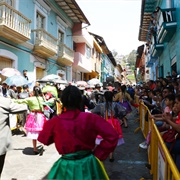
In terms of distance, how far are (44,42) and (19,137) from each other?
6.62 metres

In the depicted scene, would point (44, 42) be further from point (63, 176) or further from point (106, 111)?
point (63, 176)

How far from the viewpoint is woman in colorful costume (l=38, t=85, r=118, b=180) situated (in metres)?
2.05

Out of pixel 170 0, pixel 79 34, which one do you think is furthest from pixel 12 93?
pixel 79 34

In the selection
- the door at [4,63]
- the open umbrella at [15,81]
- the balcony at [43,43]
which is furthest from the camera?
the balcony at [43,43]

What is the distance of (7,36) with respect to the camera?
978 cm

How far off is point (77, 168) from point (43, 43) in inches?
438

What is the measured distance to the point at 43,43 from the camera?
1240 centimetres

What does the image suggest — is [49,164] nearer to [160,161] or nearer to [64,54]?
[160,161]

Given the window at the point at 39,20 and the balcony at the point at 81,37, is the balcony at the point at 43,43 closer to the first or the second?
the window at the point at 39,20

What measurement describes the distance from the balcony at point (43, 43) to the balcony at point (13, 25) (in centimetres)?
128

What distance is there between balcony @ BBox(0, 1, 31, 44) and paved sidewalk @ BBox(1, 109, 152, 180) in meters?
5.10

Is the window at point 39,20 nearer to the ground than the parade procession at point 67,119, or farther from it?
farther from it

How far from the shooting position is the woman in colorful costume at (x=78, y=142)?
6.73 feet

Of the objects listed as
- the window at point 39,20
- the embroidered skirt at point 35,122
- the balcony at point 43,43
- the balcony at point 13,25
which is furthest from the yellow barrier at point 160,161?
the window at point 39,20
